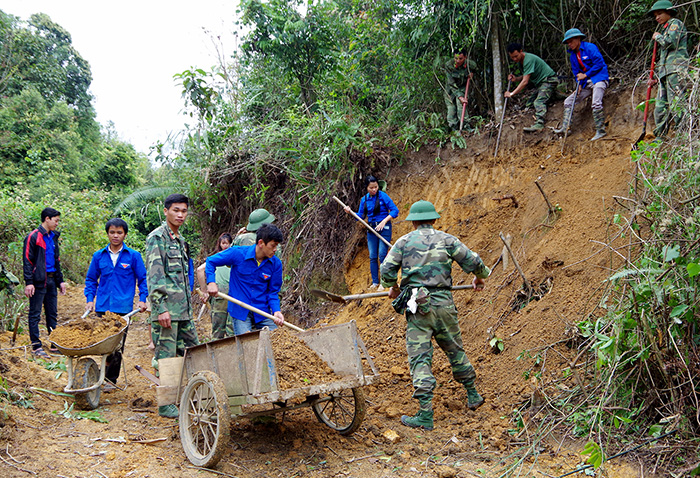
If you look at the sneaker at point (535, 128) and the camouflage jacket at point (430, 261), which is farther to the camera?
the sneaker at point (535, 128)

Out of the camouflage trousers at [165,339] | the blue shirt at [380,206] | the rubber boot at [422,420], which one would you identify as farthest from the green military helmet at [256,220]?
the rubber boot at [422,420]

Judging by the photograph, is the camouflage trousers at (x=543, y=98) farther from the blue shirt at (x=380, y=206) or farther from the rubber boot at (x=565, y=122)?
the blue shirt at (x=380, y=206)

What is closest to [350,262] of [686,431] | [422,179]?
[422,179]

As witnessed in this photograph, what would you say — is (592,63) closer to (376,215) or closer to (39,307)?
(376,215)

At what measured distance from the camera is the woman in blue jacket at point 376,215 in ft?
27.3

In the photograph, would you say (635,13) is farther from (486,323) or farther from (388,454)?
(388,454)

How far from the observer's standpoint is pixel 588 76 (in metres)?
7.48

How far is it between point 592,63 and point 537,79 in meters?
0.96

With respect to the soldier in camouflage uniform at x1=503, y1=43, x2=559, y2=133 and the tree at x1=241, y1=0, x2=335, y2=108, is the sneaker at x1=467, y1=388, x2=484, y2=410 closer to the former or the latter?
the soldier in camouflage uniform at x1=503, y1=43, x2=559, y2=133

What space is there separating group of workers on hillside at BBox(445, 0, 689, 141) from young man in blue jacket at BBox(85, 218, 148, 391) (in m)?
6.00

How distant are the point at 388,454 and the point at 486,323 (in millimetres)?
2520

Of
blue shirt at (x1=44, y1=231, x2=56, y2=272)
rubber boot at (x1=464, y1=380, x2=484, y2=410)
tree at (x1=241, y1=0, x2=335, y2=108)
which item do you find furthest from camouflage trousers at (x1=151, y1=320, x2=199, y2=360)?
tree at (x1=241, y1=0, x2=335, y2=108)

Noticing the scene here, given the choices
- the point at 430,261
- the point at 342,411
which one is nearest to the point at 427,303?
the point at 430,261

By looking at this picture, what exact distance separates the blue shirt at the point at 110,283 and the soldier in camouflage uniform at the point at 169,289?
0.73m
